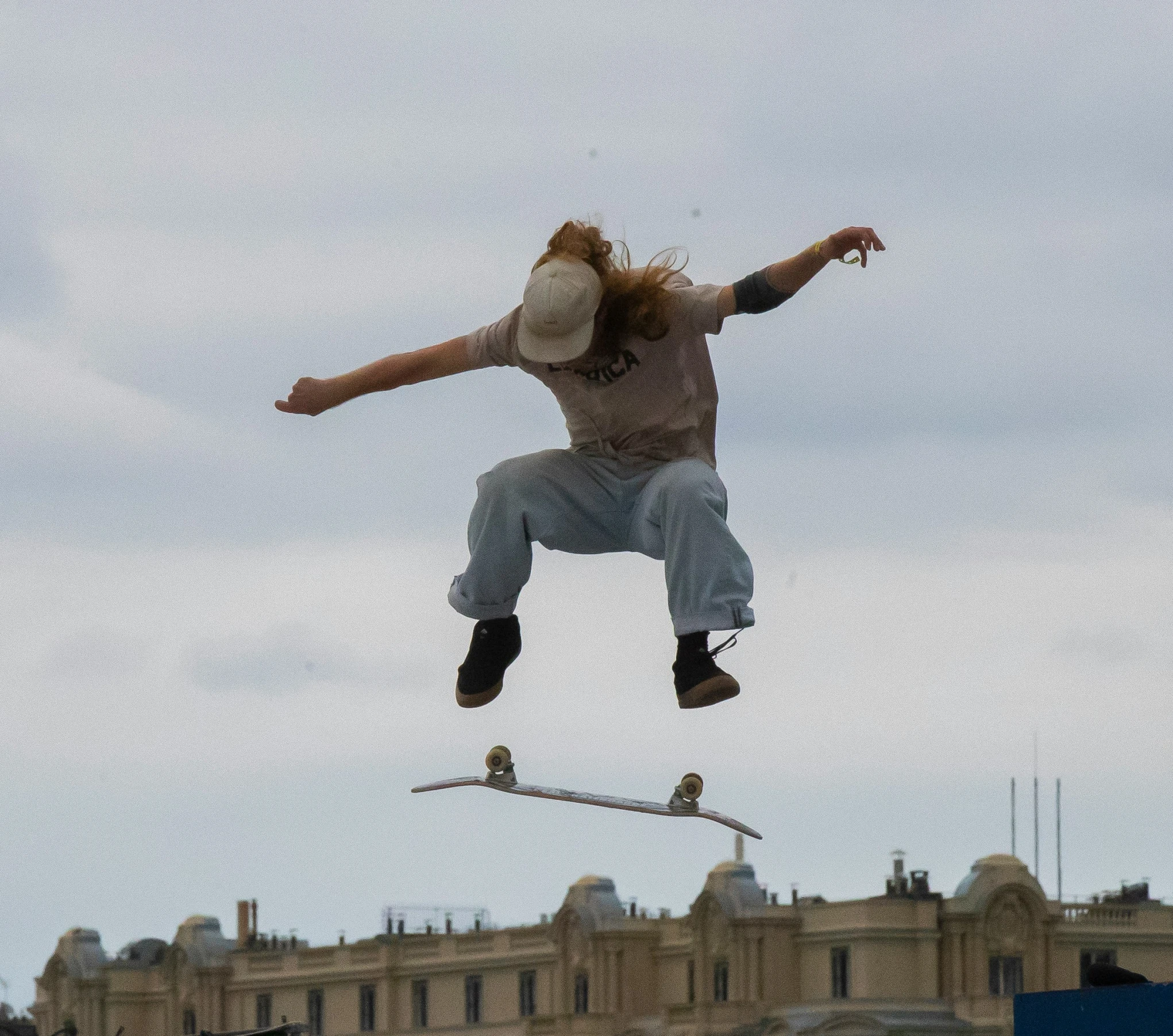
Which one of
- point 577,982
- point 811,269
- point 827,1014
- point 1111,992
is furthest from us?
point 577,982

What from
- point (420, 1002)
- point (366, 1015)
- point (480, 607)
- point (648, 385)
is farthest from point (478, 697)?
point (366, 1015)

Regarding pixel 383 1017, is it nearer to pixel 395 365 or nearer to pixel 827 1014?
pixel 827 1014

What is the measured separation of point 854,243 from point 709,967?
8348 centimetres

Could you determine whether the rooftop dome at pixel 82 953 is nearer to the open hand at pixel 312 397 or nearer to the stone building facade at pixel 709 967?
the stone building facade at pixel 709 967

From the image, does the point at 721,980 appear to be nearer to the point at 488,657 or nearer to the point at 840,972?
the point at 840,972

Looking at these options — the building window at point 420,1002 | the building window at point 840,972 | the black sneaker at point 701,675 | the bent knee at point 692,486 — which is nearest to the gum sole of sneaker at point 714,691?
the black sneaker at point 701,675

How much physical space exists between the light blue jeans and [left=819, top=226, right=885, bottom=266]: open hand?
127 cm

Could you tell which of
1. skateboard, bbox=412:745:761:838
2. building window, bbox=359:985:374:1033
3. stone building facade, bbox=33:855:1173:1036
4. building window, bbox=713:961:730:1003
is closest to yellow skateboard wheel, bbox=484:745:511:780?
skateboard, bbox=412:745:761:838

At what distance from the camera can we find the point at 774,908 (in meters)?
93.4

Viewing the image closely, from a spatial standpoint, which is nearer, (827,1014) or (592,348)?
(592,348)

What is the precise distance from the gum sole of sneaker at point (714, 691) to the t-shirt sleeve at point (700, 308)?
1625 mm

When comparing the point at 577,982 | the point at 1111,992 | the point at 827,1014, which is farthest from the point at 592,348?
the point at 577,982

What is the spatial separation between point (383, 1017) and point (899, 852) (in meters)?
20.6

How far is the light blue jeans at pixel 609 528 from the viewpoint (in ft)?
42.0
